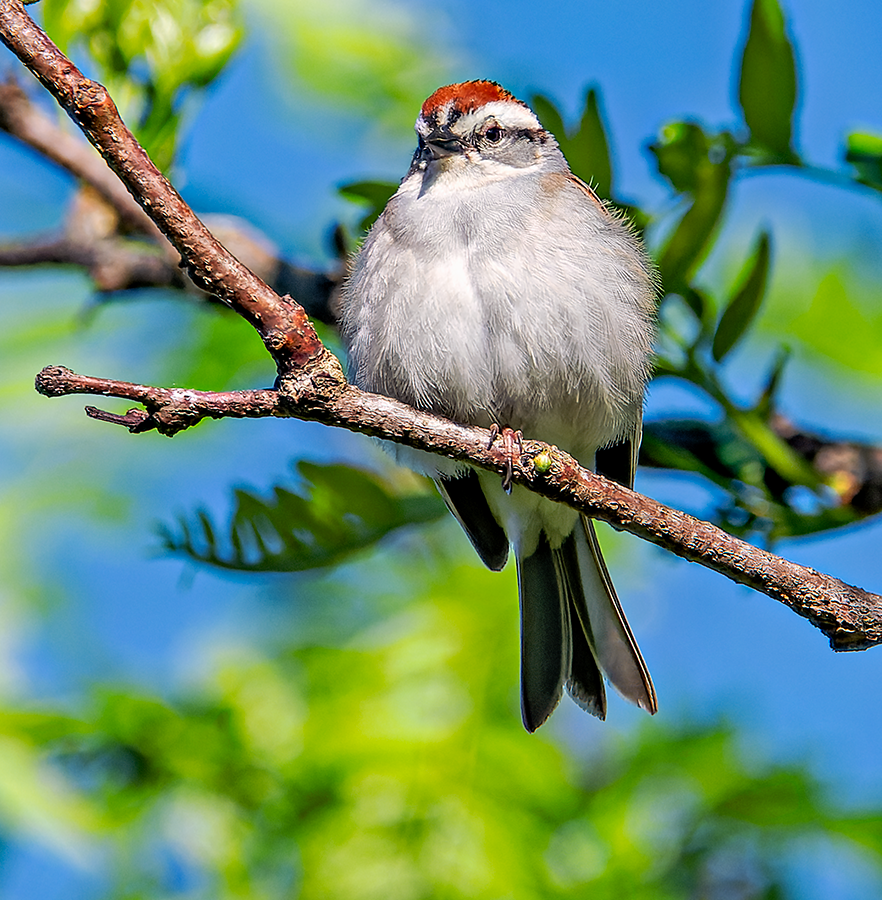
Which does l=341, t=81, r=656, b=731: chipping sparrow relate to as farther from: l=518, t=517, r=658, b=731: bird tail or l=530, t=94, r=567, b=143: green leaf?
l=530, t=94, r=567, b=143: green leaf

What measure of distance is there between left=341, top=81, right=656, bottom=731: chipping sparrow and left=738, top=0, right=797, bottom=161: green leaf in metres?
0.42

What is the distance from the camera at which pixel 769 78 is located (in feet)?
8.14

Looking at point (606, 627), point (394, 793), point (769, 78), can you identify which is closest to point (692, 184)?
point (769, 78)

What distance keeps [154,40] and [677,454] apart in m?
1.73

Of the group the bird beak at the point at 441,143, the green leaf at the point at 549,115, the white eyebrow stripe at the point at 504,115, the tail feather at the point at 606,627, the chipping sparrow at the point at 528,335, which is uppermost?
the green leaf at the point at 549,115

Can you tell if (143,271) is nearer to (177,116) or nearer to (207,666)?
(177,116)

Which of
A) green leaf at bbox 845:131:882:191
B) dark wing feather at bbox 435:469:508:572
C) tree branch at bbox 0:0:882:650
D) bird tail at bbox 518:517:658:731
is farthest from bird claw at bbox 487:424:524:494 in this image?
green leaf at bbox 845:131:882:191

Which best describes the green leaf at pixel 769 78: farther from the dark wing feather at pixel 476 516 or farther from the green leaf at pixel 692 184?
the dark wing feather at pixel 476 516

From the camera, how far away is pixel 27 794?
2637 millimetres

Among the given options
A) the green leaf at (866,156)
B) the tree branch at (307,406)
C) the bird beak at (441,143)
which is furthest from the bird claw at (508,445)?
the bird beak at (441,143)

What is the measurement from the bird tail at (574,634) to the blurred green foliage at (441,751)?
4.5 inches

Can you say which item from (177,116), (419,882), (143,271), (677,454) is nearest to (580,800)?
(419,882)

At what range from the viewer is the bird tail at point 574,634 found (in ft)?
8.20

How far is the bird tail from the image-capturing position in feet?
8.20
